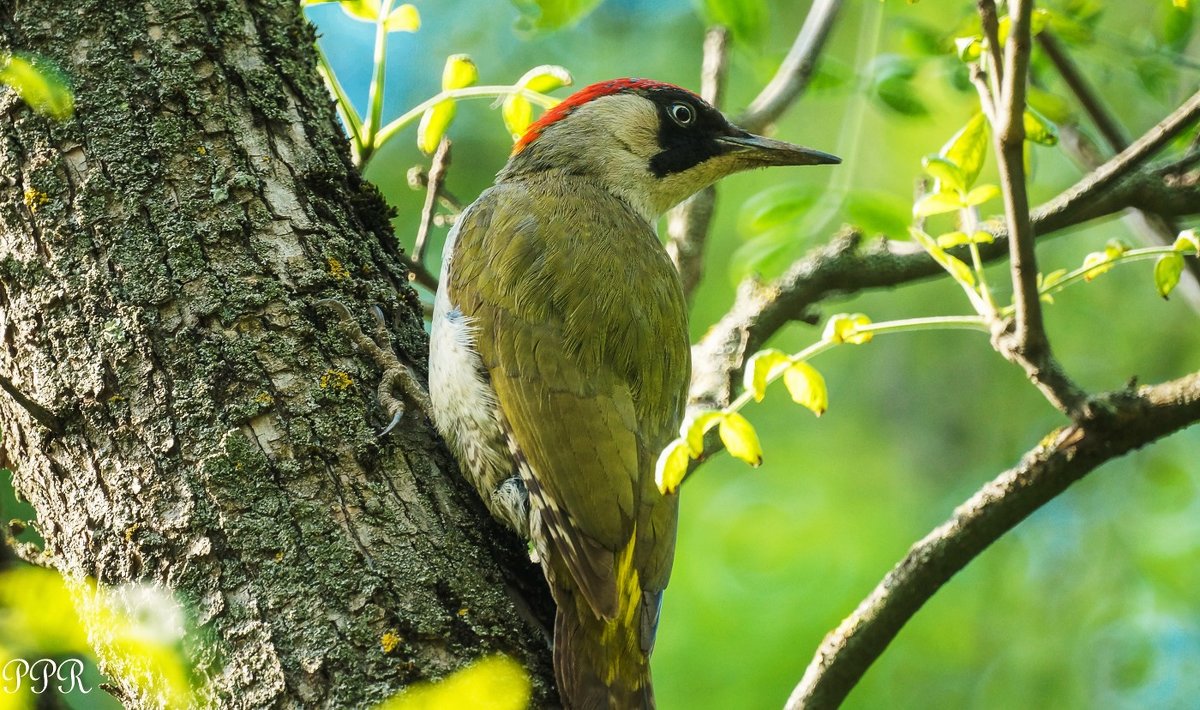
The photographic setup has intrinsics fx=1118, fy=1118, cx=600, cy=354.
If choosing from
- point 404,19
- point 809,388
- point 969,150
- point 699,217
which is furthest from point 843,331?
point 699,217

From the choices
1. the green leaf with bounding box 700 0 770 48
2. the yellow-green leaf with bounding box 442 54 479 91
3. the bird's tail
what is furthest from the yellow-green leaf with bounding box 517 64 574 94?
the bird's tail

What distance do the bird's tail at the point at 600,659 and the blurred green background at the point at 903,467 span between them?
2101 mm

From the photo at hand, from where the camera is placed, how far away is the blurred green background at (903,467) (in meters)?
6.18

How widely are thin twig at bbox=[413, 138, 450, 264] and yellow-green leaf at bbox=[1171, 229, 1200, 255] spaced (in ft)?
6.63

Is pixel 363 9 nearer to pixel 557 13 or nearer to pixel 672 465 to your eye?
pixel 557 13

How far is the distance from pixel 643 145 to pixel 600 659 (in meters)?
2.28

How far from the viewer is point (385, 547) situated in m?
2.29

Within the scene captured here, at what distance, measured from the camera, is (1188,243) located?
2355mm

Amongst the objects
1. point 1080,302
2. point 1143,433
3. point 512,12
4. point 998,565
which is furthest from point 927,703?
point 512,12

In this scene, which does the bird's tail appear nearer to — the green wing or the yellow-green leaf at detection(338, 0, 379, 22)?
the green wing

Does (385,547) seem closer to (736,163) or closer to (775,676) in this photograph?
(736,163)

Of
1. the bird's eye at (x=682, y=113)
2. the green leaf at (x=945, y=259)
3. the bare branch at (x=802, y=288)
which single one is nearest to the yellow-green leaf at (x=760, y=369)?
the green leaf at (x=945, y=259)

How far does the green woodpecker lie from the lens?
8.71 feet

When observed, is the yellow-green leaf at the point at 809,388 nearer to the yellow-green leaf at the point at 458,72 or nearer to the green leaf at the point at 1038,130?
the green leaf at the point at 1038,130
